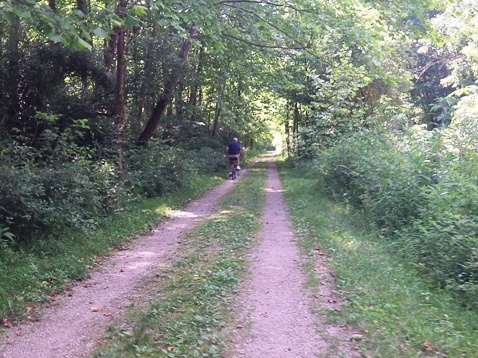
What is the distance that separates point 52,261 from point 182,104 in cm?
1714

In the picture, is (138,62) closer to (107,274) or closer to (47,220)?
(47,220)

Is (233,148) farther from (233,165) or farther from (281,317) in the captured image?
(281,317)

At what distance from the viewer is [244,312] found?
6.04 meters

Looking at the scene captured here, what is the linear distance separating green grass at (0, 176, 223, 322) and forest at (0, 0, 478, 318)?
152 mm

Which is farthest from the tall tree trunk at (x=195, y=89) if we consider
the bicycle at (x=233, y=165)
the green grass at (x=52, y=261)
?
the green grass at (x=52, y=261)

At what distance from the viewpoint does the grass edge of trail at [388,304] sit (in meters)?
5.02

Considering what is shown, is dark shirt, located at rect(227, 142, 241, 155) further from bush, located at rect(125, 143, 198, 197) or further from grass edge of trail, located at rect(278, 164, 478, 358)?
grass edge of trail, located at rect(278, 164, 478, 358)

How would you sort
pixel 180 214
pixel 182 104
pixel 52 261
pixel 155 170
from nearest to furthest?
1. pixel 52 261
2. pixel 180 214
3. pixel 155 170
4. pixel 182 104

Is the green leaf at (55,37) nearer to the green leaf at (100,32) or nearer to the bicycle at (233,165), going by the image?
the green leaf at (100,32)

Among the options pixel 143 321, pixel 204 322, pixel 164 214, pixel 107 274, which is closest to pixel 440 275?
pixel 204 322

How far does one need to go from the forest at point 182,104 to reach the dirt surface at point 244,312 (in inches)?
60.9

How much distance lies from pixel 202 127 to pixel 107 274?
76.4 feet

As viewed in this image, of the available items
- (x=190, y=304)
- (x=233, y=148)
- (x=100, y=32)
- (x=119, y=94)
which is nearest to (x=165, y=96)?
(x=119, y=94)

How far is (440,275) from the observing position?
7414mm
